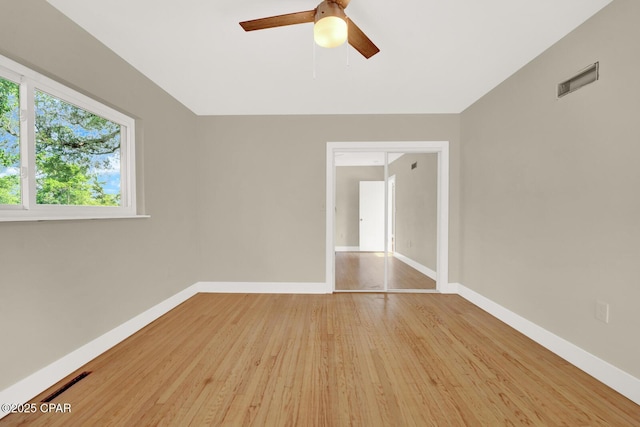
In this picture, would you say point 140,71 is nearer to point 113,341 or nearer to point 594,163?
point 113,341

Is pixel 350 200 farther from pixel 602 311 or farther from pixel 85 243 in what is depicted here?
pixel 85 243

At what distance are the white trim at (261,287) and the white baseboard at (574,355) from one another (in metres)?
2.04

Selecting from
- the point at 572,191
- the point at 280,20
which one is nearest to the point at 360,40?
the point at 280,20

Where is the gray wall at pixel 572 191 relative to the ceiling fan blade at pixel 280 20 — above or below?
below

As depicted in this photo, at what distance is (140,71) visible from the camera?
246cm

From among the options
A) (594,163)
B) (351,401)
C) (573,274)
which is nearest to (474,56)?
(594,163)

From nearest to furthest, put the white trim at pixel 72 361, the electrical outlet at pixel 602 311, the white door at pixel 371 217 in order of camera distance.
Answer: the white trim at pixel 72 361
the electrical outlet at pixel 602 311
the white door at pixel 371 217

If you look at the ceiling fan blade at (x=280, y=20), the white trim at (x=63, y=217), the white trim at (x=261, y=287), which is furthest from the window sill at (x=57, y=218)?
the ceiling fan blade at (x=280, y=20)

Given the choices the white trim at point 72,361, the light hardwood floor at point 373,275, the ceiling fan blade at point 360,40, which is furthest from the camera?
the light hardwood floor at point 373,275

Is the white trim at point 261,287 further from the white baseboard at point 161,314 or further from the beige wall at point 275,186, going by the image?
the white baseboard at point 161,314

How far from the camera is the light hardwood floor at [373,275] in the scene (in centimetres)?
378

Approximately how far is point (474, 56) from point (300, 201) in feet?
7.84

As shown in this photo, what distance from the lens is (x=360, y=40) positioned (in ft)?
5.49

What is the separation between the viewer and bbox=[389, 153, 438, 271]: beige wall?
12.8ft
